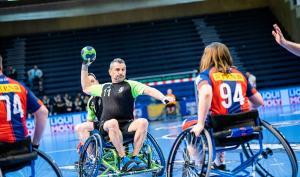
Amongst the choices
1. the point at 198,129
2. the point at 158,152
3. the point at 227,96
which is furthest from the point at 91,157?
the point at 227,96

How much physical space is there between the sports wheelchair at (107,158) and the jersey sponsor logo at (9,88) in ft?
4.05

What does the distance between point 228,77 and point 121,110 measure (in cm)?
154

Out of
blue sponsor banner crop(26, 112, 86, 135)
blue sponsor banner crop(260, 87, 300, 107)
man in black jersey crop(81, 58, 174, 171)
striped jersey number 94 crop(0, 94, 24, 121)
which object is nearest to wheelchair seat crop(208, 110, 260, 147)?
man in black jersey crop(81, 58, 174, 171)

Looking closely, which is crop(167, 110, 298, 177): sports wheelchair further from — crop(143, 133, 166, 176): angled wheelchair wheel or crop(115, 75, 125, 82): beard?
crop(115, 75, 125, 82): beard

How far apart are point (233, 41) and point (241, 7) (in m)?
2.40

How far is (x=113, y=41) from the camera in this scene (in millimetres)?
22406

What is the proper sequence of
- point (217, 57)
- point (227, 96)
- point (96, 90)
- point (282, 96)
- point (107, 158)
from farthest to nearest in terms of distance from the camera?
point (282, 96)
point (96, 90)
point (107, 158)
point (217, 57)
point (227, 96)

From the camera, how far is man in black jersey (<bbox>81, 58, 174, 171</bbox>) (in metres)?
5.03

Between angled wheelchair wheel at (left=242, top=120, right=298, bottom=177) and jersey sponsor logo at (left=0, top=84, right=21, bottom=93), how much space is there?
2.01 meters

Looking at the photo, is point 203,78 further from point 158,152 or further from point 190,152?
point 158,152

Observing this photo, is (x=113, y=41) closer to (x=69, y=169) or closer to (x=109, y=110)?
(x=69, y=169)

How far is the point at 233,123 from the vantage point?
162 inches

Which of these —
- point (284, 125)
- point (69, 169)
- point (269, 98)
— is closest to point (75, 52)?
point (269, 98)

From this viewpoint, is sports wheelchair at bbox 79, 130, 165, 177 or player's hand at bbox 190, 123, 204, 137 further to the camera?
sports wheelchair at bbox 79, 130, 165, 177
